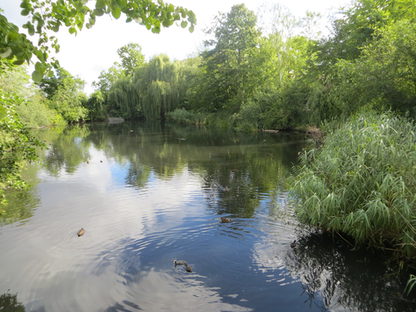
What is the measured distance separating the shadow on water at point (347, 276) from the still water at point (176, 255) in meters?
0.02

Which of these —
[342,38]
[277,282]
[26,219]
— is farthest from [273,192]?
[342,38]

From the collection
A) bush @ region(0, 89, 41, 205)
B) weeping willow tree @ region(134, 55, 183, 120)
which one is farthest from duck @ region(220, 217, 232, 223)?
weeping willow tree @ region(134, 55, 183, 120)

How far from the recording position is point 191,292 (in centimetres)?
484

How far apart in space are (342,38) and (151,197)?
18155 millimetres

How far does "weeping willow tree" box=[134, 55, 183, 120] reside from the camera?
45922mm

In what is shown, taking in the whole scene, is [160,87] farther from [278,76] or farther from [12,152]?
[12,152]

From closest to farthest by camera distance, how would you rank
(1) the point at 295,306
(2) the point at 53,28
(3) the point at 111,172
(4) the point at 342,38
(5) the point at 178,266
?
(2) the point at 53,28 < (1) the point at 295,306 < (5) the point at 178,266 < (3) the point at 111,172 < (4) the point at 342,38

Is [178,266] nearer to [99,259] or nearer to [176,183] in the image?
[99,259]

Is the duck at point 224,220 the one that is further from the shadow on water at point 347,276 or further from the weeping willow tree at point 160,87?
the weeping willow tree at point 160,87

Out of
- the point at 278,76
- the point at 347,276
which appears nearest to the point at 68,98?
the point at 278,76

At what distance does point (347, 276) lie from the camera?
206 inches

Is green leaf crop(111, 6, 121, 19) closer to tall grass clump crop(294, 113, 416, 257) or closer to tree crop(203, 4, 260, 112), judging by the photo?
tall grass clump crop(294, 113, 416, 257)

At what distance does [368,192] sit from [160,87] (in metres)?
42.3

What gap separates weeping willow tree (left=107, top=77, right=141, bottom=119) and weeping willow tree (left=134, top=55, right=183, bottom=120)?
314cm
